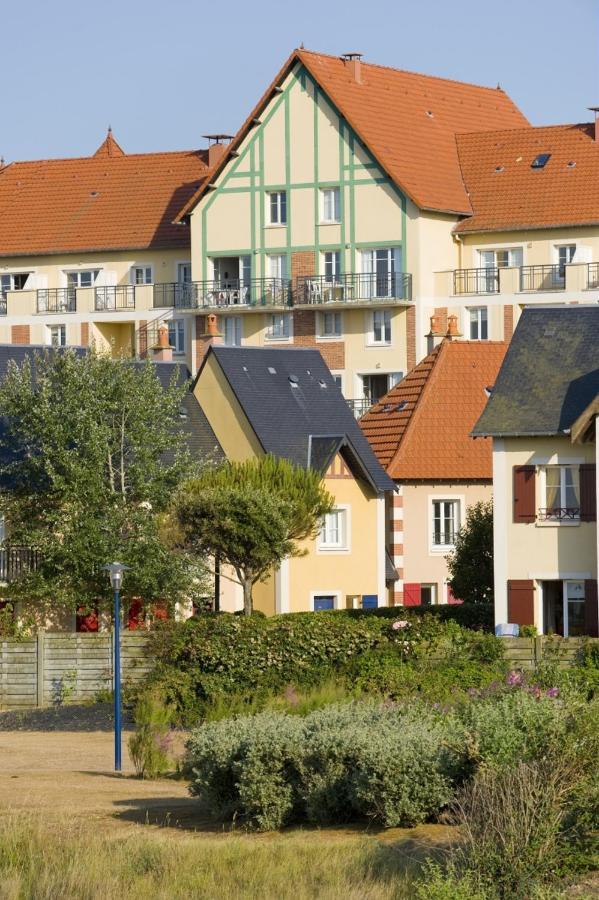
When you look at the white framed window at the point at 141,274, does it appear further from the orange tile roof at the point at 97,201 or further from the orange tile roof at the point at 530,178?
the orange tile roof at the point at 530,178

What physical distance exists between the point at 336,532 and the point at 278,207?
1138 inches

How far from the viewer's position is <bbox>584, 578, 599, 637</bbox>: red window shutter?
145ft

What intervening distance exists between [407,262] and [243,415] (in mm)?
24636

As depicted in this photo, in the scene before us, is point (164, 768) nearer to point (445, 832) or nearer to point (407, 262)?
point (445, 832)

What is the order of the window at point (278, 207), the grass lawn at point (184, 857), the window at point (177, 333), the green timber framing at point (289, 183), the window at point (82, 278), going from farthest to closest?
the window at point (82, 278)
the window at point (177, 333)
the window at point (278, 207)
the green timber framing at point (289, 183)
the grass lawn at point (184, 857)

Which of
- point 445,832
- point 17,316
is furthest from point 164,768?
point 17,316

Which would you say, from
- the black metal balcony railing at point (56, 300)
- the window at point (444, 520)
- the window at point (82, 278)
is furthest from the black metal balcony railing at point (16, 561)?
the window at point (82, 278)

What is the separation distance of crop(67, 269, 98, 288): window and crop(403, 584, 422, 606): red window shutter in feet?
104

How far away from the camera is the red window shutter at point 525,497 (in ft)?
150

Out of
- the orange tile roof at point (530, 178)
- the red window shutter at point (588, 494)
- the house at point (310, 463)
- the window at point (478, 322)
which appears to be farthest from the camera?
the orange tile roof at point (530, 178)

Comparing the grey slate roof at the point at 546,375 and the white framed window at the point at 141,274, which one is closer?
the grey slate roof at the point at 546,375

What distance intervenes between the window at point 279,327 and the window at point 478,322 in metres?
7.25

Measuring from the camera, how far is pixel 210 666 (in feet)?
134

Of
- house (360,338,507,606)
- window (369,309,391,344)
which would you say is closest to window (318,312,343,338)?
window (369,309,391,344)
